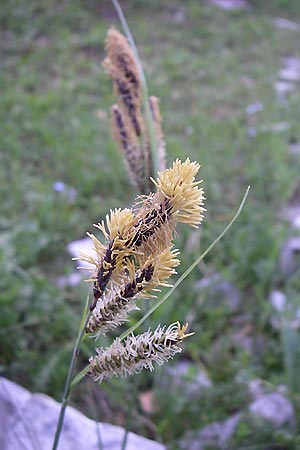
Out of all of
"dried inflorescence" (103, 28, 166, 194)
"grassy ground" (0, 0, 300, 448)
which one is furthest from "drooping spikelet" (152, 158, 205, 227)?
"grassy ground" (0, 0, 300, 448)

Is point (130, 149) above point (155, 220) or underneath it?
underneath

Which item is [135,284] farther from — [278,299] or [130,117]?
[278,299]

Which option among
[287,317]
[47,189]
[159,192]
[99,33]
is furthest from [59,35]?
[159,192]

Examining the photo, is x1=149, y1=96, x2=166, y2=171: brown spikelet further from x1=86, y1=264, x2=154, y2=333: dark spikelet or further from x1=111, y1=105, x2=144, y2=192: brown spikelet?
x1=86, y1=264, x2=154, y2=333: dark spikelet

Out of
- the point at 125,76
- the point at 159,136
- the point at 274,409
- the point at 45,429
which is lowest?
the point at 274,409

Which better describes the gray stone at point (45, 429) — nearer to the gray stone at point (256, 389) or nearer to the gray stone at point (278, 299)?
the gray stone at point (256, 389)

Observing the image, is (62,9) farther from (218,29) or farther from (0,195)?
(0,195)

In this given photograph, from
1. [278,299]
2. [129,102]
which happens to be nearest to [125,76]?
[129,102]
